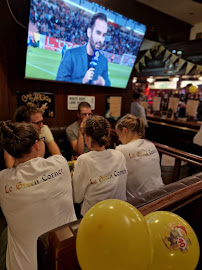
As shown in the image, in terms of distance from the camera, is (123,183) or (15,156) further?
(123,183)

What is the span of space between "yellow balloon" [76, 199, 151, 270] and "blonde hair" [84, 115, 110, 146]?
733 millimetres

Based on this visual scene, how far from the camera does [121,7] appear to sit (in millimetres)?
3395

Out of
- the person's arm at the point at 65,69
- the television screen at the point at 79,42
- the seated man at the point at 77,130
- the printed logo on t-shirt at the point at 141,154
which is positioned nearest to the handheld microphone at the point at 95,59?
the television screen at the point at 79,42

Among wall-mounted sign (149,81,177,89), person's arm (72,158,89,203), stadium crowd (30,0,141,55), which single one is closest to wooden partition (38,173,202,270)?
person's arm (72,158,89,203)

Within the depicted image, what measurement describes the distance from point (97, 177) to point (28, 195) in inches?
18.6

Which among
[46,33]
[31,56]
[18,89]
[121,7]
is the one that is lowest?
[18,89]

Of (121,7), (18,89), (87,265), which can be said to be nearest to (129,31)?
(121,7)

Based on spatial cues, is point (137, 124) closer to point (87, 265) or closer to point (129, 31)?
point (87, 265)

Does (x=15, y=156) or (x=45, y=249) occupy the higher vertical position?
(x=15, y=156)

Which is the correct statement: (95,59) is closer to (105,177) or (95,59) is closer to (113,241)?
(105,177)

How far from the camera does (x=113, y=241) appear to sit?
0.61 m

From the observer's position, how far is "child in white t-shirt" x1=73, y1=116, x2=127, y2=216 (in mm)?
1293

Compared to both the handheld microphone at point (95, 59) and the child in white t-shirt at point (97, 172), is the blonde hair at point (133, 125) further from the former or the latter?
the handheld microphone at point (95, 59)

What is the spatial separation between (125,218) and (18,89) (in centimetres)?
254
